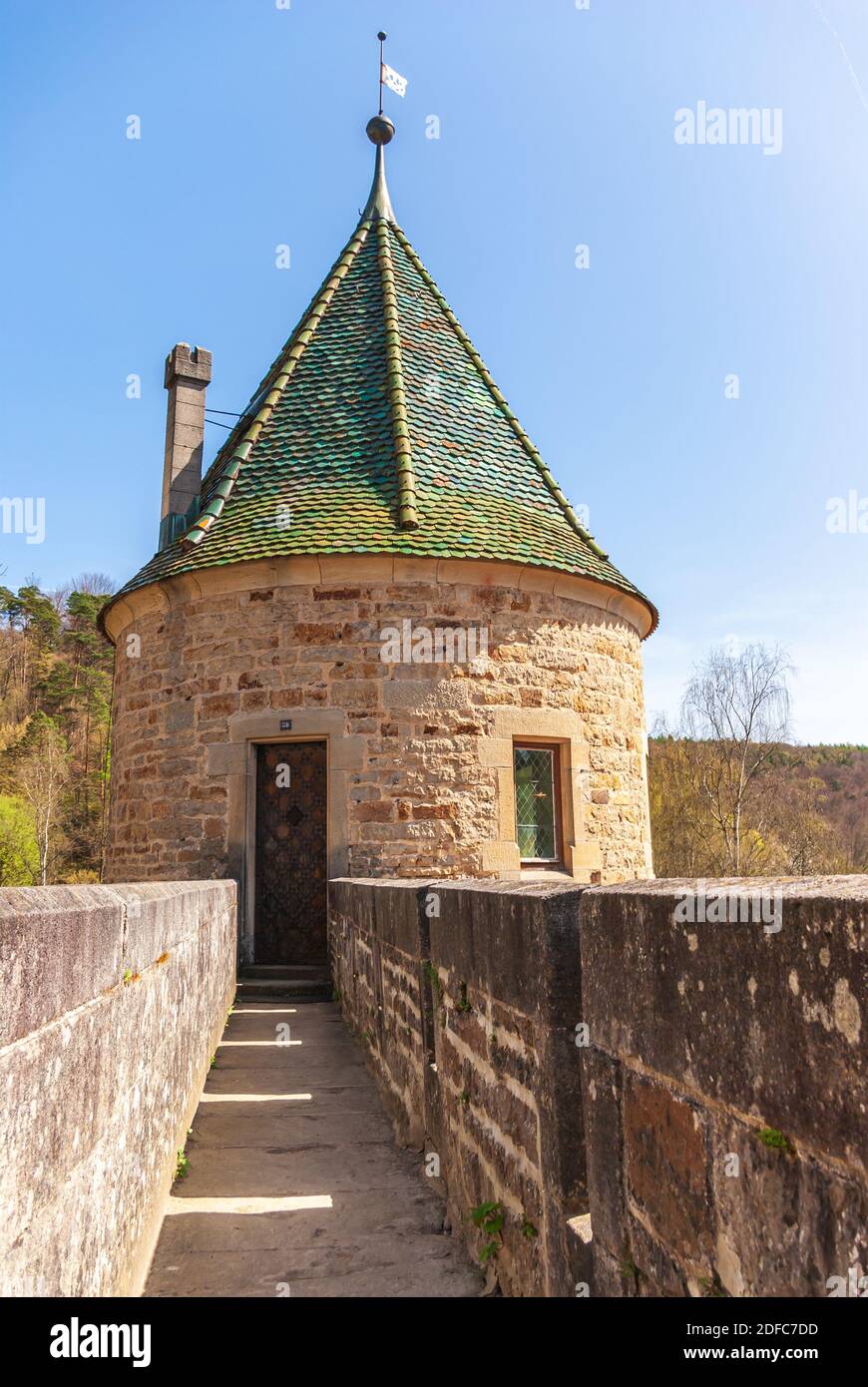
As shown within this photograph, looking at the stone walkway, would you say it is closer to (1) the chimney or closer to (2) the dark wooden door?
(2) the dark wooden door

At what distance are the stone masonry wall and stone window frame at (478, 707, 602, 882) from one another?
2.7 inches

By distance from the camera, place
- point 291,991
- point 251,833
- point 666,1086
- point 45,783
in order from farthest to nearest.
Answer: point 45,783 < point 251,833 < point 291,991 < point 666,1086

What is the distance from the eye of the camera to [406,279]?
13.2m

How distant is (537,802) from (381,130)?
10.2 metres

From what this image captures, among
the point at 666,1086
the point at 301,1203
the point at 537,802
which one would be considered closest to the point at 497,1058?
the point at 666,1086

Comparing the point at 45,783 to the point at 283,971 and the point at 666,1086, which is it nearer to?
the point at 283,971

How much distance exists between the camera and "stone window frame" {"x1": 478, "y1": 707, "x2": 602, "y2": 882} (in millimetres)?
9344

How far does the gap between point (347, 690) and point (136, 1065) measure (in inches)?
260

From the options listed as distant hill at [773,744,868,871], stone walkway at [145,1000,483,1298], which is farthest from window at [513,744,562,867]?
distant hill at [773,744,868,871]

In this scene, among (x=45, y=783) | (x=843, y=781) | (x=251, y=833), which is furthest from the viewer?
(x=843, y=781)

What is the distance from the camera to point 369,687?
9297mm

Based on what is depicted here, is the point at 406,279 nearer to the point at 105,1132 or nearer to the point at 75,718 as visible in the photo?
the point at 105,1132
